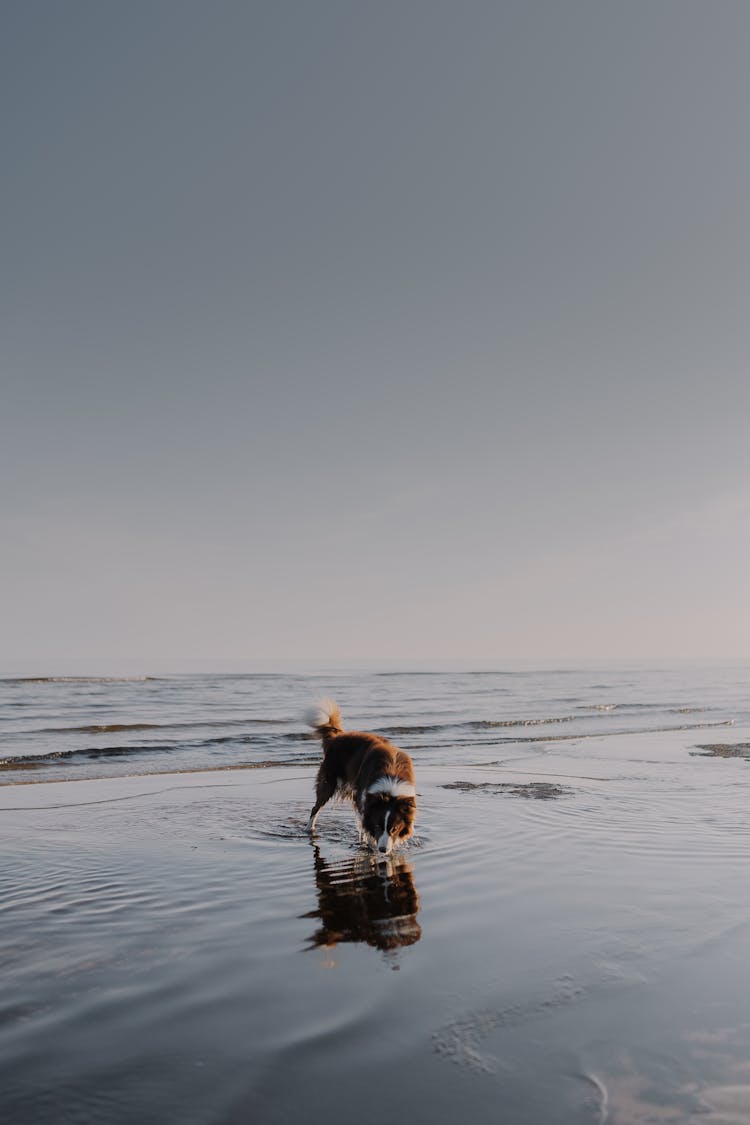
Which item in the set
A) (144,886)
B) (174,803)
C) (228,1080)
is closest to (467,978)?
(228,1080)

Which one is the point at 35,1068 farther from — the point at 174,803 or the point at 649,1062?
the point at 174,803

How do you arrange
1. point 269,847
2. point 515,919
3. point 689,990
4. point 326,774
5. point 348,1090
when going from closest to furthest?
1. point 348,1090
2. point 689,990
3. point 515,919
4. point 269,847
5. point 326,774

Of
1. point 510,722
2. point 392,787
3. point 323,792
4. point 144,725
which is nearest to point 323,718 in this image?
point 323,792

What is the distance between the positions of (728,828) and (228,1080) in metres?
7.24

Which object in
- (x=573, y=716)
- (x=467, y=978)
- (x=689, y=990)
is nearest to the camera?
A: (x=689, y=990)

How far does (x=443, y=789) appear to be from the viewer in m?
12.5

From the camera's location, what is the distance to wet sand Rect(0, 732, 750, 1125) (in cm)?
323

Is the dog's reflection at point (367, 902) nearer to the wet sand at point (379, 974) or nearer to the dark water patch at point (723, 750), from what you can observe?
the wet sand at point (379, 974)

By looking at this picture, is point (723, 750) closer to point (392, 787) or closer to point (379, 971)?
point (392, 787)

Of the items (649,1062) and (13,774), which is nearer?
(649,1062)

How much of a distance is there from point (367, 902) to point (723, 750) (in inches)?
529

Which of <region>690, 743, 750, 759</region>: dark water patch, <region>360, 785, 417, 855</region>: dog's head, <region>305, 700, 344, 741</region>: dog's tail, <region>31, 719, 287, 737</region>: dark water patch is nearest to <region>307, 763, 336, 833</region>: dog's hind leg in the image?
<region>305, 700, 344, 741</region>: dog's tail

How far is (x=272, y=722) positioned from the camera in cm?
2578

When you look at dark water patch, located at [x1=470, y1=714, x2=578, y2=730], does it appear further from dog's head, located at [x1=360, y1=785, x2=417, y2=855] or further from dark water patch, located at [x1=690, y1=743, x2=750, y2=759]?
dog's head, located at [x1=360, y1=785, x2=417, y2=855]
